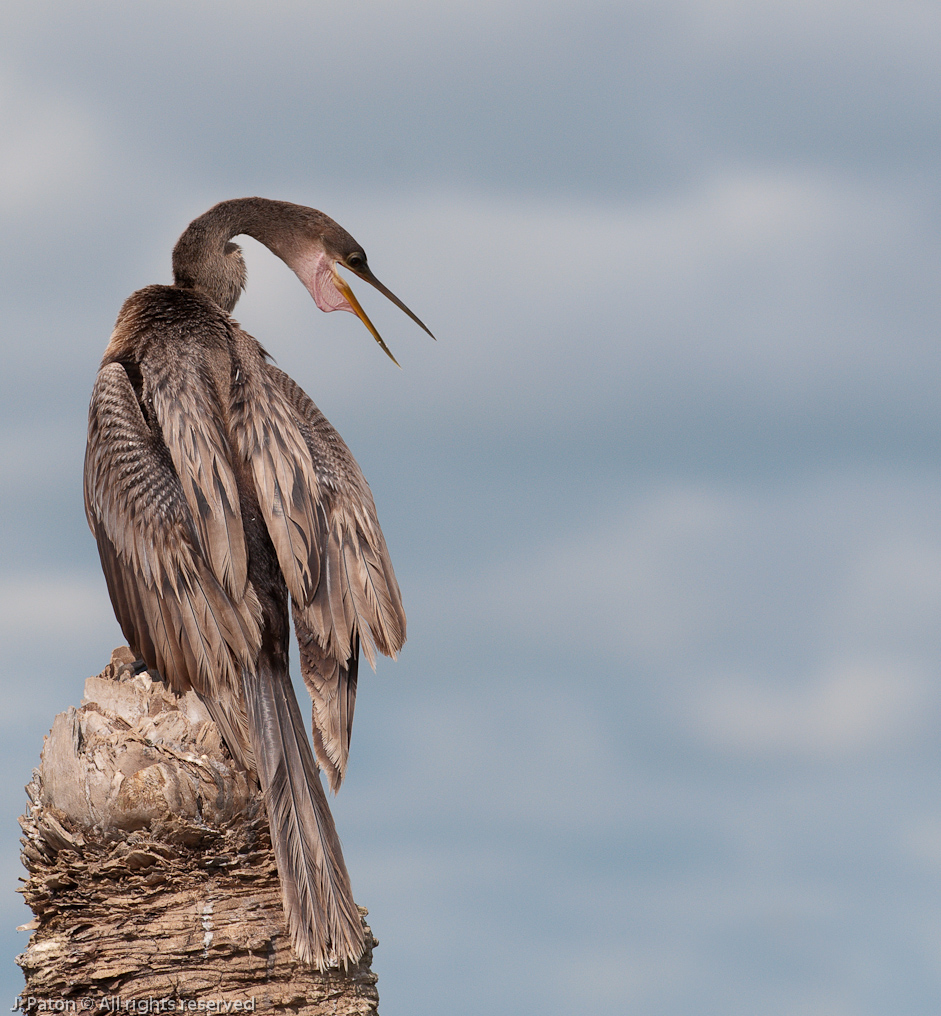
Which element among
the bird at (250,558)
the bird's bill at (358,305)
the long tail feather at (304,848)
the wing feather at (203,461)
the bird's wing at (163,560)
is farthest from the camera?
the bird's bill at (358,305)

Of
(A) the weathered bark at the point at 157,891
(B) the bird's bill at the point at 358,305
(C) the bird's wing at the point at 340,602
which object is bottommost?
(A) the weathered bark at the point at 157,891

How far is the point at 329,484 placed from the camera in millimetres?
7953

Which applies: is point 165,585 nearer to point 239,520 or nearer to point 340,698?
point 239,520

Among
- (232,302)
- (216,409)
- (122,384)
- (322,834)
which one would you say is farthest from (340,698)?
(232,302)

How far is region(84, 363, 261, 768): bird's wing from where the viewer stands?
7.10 meters

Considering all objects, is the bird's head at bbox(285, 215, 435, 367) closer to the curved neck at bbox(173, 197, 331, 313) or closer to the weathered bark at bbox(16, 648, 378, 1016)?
the curved neck at bbox(173, 197, 331, 313)

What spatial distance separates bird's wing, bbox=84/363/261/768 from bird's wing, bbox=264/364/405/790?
0.40 meters

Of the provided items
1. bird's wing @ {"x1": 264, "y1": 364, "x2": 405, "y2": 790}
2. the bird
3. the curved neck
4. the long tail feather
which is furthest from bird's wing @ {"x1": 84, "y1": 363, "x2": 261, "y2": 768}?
the curved neck

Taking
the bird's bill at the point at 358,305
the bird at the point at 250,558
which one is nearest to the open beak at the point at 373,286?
the bird's bill at the point at 358,305

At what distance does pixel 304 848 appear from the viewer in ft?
21.2

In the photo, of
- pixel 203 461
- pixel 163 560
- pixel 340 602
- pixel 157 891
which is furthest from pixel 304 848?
pixel 203 461

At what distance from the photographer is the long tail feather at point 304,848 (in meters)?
6.36

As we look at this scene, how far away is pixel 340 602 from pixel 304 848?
1.53 m

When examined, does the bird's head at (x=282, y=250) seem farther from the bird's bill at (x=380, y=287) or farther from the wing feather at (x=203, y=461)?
the wing feather at (x=203, y=461)
